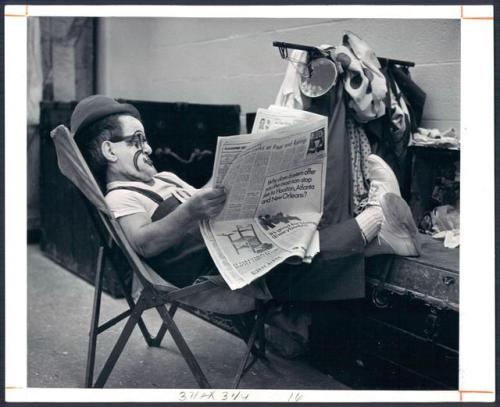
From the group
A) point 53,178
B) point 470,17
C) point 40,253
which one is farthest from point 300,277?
point 40,253

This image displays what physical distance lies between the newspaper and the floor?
2.08 ft

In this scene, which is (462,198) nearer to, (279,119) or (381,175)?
(381,175)

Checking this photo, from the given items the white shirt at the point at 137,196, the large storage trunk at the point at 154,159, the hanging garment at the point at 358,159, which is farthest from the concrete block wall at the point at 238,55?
the white shirt at the point at 137,196

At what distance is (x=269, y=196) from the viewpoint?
2.17 metres

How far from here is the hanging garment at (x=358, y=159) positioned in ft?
8.53

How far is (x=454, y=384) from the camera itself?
6.88 feet

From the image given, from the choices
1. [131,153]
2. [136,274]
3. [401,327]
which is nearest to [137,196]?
[131,153]

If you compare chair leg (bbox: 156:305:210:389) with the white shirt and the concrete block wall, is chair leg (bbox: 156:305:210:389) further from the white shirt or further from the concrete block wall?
the concrete block wall

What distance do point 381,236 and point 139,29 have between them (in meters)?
2.93

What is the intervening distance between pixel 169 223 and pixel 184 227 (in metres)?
0.05

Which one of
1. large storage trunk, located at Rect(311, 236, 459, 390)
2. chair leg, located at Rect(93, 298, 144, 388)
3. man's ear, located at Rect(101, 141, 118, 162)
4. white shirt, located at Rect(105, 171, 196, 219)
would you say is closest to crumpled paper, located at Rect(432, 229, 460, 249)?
large storage trunk, located at Rect(311, 236, 459, 390)

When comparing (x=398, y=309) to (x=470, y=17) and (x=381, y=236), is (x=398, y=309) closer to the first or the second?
(x=381, y=236)

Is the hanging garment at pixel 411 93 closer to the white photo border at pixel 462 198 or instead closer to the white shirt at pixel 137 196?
the white photo border at pixel 462 198

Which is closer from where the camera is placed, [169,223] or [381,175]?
[169,223]
